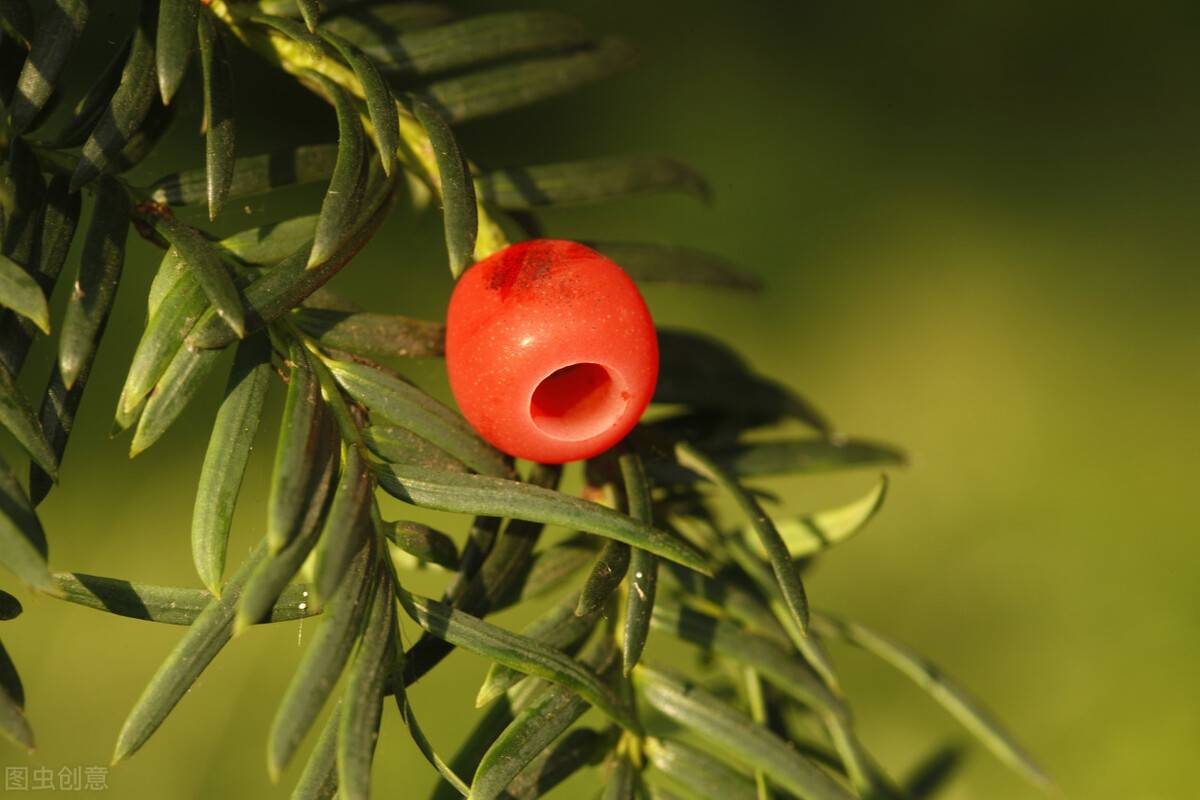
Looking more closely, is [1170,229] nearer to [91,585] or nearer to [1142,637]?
[1142,637]

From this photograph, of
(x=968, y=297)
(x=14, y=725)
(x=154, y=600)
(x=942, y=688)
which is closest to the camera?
(x=14, y=725)

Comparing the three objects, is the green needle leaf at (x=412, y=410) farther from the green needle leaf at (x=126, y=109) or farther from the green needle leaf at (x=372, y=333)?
the green needle leaf at (x=126, y=109)

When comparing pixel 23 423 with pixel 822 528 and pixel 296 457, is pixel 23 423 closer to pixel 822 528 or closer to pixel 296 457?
pixel 296 457

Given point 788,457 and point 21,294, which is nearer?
point 21,294

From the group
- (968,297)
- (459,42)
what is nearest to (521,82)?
(459,42)

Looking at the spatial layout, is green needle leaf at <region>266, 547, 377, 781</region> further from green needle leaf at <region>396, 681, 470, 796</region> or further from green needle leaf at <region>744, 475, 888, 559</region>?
green needle leaf at <region>744, 475, 888, 559</region>

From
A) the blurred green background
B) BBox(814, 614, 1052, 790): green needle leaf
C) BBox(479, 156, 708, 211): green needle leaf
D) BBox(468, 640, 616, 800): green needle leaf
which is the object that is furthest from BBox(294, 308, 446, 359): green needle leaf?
the blurred green background
